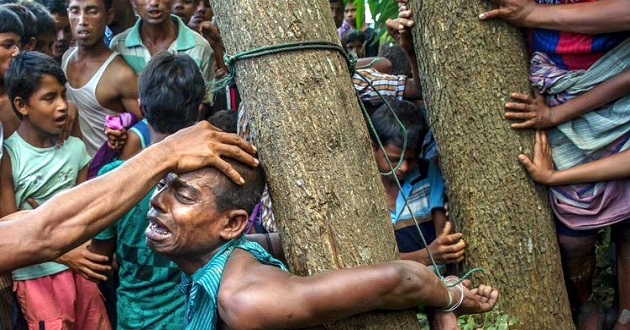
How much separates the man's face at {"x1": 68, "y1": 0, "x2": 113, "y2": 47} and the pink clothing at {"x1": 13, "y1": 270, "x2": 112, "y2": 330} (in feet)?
6.35

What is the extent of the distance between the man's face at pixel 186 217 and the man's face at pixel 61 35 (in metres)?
4.11

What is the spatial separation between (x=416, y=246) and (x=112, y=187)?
75.8 inches

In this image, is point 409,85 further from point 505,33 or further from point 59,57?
point 59,57

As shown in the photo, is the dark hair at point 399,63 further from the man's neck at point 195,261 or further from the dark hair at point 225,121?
the man's neck at point 195,261

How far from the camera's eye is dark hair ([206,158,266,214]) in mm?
2875

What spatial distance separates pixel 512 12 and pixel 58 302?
8.44 ft

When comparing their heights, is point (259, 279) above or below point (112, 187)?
below

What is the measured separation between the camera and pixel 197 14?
7184mm

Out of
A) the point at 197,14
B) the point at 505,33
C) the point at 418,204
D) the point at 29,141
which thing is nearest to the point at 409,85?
the point at 418,204

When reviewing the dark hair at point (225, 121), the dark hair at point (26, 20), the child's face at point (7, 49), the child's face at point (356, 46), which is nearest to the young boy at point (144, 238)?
the dark hair at point (225, 121)

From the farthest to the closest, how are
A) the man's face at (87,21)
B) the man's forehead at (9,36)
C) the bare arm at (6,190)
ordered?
1. the man's face at (87,21)
2. the man's forehead at (9,36)
3. the bare arm at (6,190)

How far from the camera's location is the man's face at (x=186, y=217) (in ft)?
9.37

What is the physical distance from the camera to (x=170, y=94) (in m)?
3.86

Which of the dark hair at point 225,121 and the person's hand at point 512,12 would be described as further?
the dark hair at point 225,121
